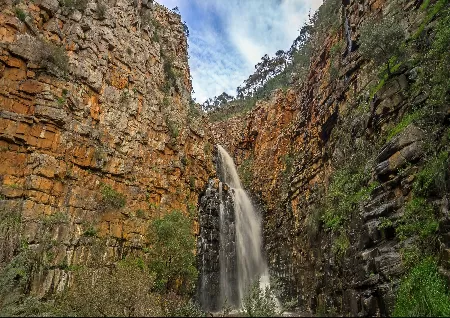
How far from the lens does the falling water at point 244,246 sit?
28.0 meters

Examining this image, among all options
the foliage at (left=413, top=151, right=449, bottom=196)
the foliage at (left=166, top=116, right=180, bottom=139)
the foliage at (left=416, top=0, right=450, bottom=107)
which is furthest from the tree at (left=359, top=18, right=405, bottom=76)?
the foliage at (left=166, top=116, right=180, bottom=139)

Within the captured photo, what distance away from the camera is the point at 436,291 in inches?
373

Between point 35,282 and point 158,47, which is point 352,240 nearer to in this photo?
point 35,282

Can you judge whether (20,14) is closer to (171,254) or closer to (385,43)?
(171,254)

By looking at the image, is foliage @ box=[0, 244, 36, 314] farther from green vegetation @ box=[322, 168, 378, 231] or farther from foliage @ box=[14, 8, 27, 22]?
green vegetation @ box=[322, 168, 378, 231]

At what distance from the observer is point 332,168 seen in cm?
2323

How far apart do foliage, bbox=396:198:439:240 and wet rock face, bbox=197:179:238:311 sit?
1686cm

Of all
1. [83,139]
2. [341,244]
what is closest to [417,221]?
[341,244]

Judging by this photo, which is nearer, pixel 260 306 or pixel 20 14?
pixel 260 306

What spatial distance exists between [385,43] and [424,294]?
45.6ft

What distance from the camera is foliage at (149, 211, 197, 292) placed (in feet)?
68.3

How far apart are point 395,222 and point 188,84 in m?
26.6

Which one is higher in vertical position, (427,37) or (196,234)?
(427,37)

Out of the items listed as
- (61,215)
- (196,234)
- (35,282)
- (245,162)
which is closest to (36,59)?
(61,215)
